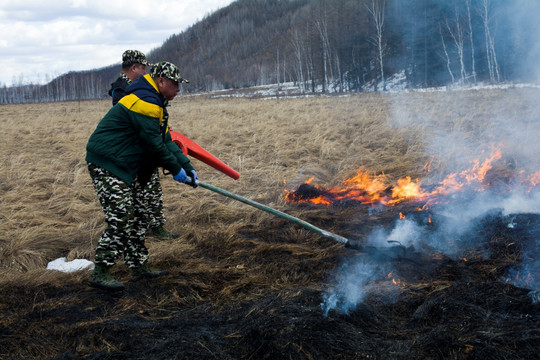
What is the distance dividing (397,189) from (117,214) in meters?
4.09

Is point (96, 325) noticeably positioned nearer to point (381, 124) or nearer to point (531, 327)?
point (531, 327)

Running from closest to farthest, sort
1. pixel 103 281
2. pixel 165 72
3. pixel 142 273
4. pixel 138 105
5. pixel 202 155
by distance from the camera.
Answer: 1. pixel 138 105
2. pixel 165 72
3. pixel 103 281
4. pixel 142 273
5. pixel 202 155

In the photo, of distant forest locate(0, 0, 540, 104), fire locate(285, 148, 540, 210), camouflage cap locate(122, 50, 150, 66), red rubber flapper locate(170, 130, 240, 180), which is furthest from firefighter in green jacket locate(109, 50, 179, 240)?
distant forest locate(0, 0, 540, 104)

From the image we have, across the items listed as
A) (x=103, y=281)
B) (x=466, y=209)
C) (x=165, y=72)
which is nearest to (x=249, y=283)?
(x=103, y=281)

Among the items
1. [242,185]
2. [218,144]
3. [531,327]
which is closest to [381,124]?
[218,144]

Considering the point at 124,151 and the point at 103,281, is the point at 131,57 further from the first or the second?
the point at 103,281

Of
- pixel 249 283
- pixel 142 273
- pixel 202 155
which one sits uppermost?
pixel 202 155

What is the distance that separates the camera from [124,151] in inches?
128

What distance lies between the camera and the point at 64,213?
557cm

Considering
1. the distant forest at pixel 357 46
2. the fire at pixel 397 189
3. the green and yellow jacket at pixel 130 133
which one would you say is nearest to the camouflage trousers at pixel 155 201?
the green and yellow jacket at pixel 130 133

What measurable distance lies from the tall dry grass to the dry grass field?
3cm

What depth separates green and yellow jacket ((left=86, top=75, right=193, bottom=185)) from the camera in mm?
3158

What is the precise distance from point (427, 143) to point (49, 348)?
8.08 m

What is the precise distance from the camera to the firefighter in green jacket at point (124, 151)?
3184 millimetres
